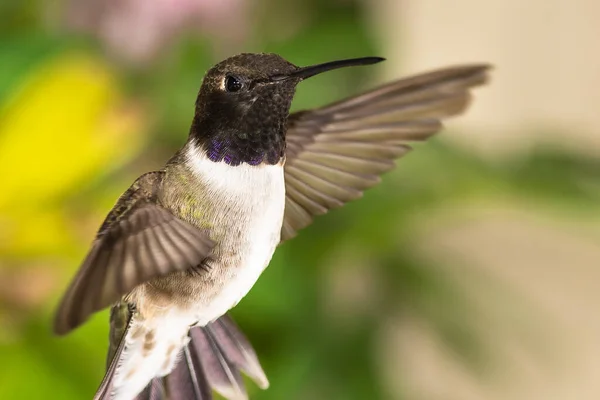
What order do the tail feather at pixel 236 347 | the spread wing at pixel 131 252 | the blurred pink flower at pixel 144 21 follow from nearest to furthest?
the spread wing at pixel 131 252
the tail feather at pixel 236 347
the blurred pink flower at pixel 144 21

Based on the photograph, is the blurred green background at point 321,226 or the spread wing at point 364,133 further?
the blurred green background at point 321,226

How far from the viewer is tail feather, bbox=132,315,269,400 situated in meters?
0.26

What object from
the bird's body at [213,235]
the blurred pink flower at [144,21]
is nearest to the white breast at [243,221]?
the bird's body at [213,235]

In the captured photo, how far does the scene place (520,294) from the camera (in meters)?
1.26

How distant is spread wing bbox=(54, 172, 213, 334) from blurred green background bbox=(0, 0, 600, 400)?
2.5 inches

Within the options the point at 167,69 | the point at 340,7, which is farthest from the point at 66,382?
the point at 340,7

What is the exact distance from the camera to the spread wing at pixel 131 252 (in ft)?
0.58

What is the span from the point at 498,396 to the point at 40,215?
1.10 meters

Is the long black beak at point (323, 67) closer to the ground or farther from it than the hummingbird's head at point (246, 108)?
farther from it

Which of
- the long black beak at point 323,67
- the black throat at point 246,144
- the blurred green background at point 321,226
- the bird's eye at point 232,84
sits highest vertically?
the long black beak at point 323,67

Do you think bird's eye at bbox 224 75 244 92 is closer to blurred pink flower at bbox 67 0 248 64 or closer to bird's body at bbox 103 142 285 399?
bird's body at bbox 103 142 285 399

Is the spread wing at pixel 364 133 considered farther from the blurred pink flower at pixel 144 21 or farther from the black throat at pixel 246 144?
the blurred pink flower at pixel 144 21

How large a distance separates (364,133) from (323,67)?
0.41ft

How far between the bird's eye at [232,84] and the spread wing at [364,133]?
0.26 feet
